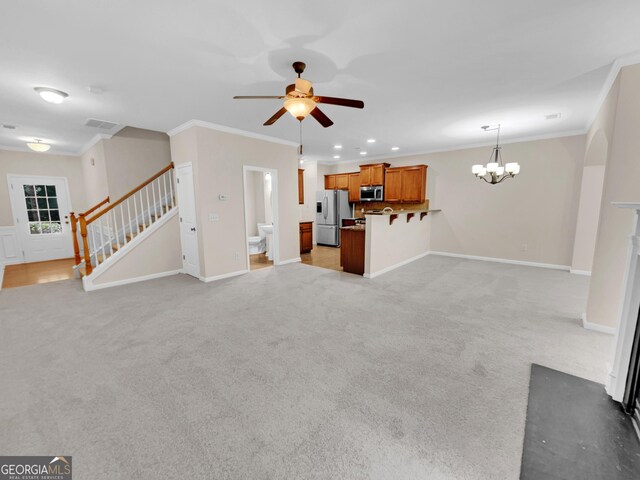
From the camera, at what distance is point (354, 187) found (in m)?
7.93

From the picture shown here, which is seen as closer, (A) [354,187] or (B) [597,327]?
(B) [597,327]

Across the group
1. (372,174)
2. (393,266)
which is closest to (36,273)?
(393,266)

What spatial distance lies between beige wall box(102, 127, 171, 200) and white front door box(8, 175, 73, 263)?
1.92 metres

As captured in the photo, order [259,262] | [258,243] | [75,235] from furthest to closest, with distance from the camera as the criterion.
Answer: [258,243] → [259,262] → [75,235]

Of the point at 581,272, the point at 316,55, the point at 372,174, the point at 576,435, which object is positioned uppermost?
the point at 316,55

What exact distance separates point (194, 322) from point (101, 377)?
1.00 metres

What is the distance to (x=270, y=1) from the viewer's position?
1.75m

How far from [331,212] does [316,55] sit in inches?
221

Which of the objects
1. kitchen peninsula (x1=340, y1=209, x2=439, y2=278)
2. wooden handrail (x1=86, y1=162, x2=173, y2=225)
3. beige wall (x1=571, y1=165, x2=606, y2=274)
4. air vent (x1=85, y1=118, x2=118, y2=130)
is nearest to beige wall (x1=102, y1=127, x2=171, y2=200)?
air vent (x1=85, y1=118, x2=118, y2=130)

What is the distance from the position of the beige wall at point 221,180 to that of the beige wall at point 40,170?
3.92m

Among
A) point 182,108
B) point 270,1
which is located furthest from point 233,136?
point 270,1

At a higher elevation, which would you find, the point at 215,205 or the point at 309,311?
the point at 215,205

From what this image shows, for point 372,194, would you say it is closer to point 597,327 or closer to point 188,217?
point 188,217

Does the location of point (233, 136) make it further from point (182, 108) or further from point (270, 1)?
point (270, 1)
